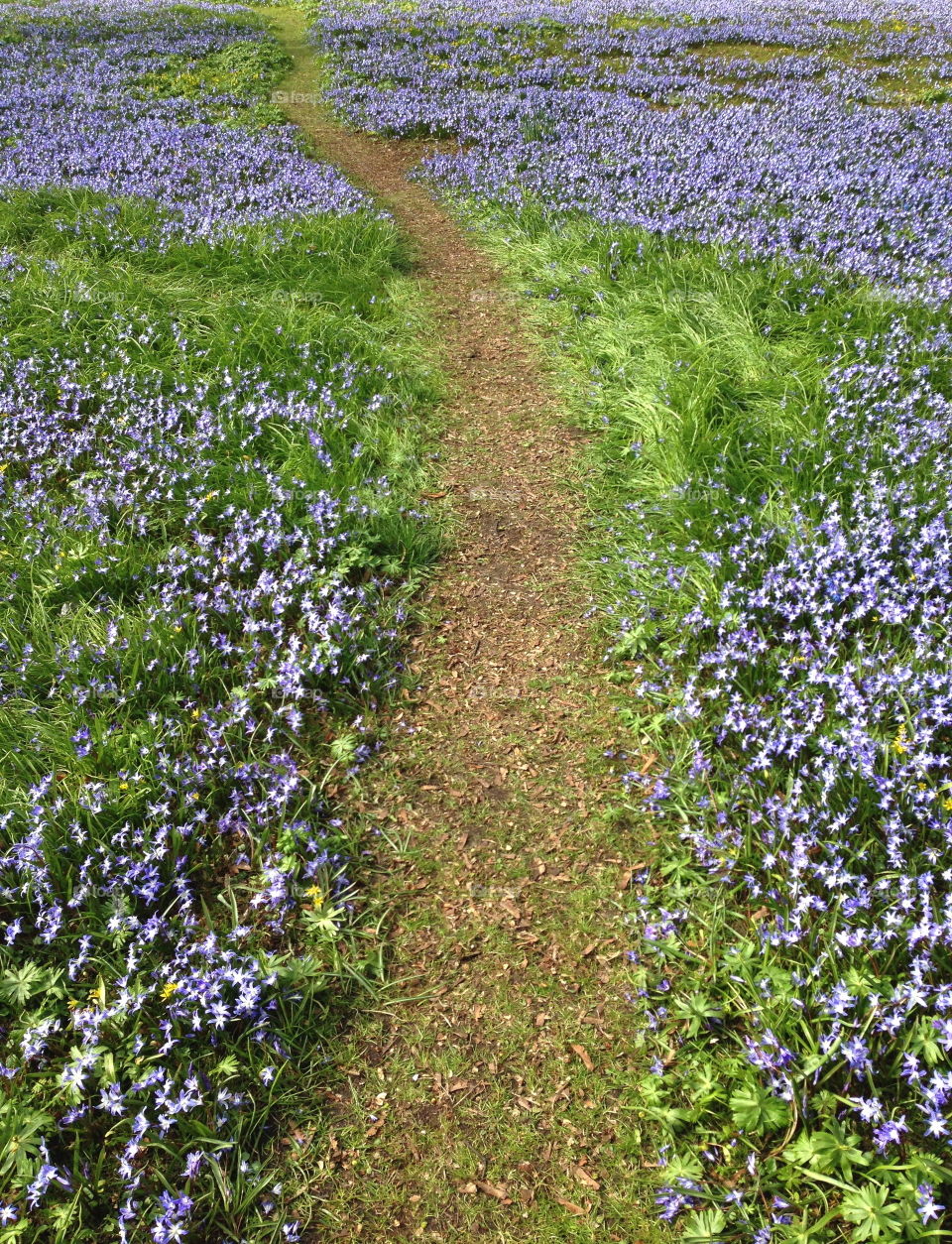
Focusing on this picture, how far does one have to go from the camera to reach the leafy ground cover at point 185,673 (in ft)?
8.45

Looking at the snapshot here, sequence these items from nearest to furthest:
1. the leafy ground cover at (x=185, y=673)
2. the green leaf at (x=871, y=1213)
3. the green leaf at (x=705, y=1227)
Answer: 1. the green leaf at (x=871, y=1213)
2. the green leaf at (x=705, y=1227)
3. the leafy ground cover at (x=185, y=673)

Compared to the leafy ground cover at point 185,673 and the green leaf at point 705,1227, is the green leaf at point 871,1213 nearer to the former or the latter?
the green leaf at point 705,1227

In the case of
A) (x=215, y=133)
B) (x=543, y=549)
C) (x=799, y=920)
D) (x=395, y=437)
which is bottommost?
(x=799, y=920)

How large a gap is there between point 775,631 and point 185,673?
3097 millimetres

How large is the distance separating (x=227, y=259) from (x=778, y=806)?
7.67 meters

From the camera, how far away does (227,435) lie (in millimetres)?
5484

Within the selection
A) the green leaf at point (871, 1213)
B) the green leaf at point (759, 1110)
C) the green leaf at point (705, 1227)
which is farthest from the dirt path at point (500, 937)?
the green leaf at point (871, 1213)

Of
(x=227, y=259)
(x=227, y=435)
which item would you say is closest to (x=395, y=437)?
(x=227, y=435)

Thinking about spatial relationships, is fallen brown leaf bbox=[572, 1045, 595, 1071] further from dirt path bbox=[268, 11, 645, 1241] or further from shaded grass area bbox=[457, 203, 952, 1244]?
shaded grass area bbox=[457, 203, 952, 1244]

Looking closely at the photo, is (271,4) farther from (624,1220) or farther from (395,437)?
(624,1220)

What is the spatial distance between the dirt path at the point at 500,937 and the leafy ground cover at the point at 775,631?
7.8 inches

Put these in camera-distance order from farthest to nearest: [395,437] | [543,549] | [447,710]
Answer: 1. [395,437]
2. [543,549]
3. [447,710]

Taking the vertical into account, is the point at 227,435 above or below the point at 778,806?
above

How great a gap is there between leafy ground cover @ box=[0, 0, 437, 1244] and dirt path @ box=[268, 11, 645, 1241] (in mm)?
259
